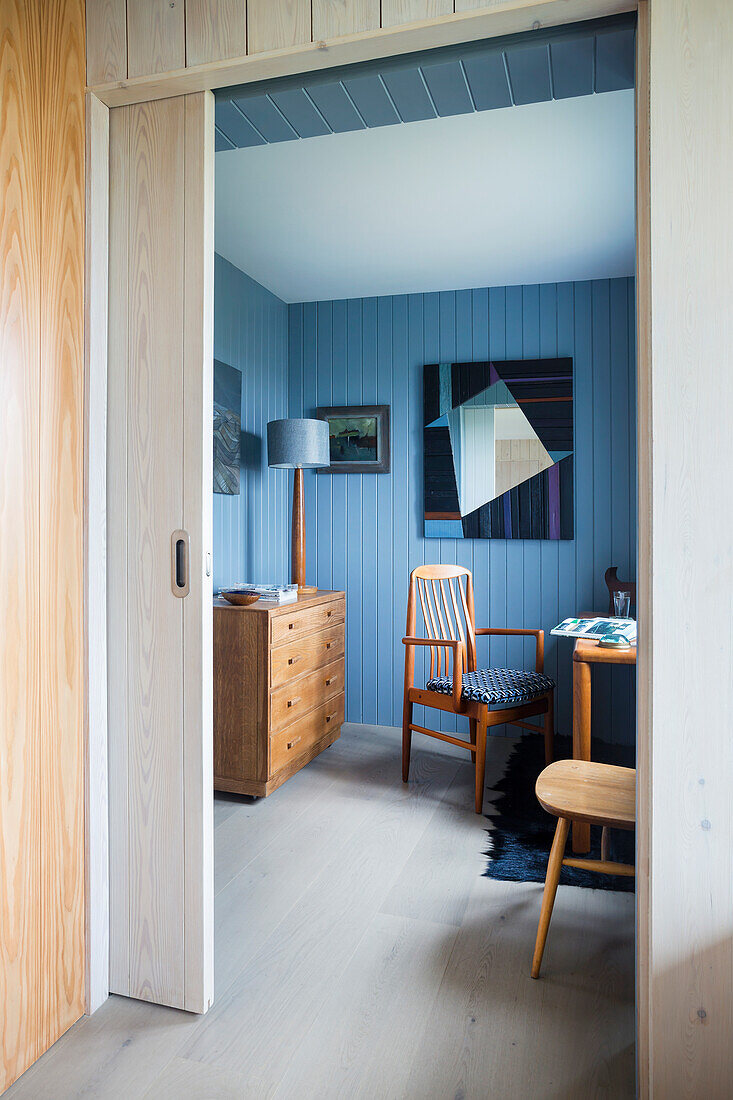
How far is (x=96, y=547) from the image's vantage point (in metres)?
1.79

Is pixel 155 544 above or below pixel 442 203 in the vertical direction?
below

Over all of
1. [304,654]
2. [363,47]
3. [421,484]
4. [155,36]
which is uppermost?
[155,36]

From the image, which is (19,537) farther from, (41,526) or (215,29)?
(215,29)

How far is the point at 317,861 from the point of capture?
102 inches

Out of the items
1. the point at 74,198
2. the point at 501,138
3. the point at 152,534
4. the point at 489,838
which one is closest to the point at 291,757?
the point at 489,838

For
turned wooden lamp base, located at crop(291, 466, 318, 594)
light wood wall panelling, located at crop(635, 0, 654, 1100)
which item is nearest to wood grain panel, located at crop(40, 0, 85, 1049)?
light wood wall panelling, located at crop(635, 0, 654, 1100)

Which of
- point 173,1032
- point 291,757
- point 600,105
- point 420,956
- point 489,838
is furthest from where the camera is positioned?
point 291,757

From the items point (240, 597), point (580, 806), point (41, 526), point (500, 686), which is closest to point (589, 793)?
point (580, 806)

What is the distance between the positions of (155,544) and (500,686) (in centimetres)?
189

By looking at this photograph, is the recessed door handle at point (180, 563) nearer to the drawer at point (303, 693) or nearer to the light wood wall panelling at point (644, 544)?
the light wood wall panelling at point (644, 544)

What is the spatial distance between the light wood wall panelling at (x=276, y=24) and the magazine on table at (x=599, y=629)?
2054 millimetres

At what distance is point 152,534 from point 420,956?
138 cm

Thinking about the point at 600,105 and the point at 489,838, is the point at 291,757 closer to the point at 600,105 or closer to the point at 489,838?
the point at 489,838

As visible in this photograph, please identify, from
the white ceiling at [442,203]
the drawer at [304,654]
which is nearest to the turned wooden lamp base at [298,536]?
the drawer at [304,654]
